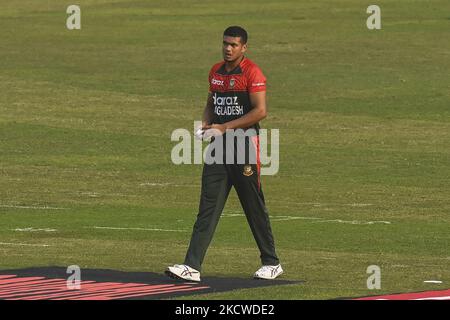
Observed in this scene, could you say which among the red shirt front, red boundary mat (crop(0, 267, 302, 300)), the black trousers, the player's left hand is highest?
the red shirt front

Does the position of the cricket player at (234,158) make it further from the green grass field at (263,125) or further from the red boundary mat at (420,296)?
the red boundary mat at (420,296)

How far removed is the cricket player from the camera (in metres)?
17.0

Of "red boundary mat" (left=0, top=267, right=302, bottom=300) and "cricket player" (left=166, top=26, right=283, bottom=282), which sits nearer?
"red boundary mat" (left=0, top=267, right=302, bottom=300)

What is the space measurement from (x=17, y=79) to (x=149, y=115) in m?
6.41

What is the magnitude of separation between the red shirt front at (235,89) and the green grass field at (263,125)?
1761 mm

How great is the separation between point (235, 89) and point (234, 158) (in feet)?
2.27

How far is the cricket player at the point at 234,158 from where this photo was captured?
17.0 metres

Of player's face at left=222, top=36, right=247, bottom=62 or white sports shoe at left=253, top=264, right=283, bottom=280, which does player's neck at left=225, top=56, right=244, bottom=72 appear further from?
white sports shoe at left=253, top=264, right=283, bottom=280

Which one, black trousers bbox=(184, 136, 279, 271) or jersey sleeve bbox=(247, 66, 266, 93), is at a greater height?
jersey sleeve bbox=(247, 66, 266, 93)

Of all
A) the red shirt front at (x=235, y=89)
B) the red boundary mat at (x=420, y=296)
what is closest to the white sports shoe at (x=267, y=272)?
the red shirt front at (x=235, y=89)

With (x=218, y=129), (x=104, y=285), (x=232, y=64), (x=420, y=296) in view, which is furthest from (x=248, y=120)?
(x=420, y=296)

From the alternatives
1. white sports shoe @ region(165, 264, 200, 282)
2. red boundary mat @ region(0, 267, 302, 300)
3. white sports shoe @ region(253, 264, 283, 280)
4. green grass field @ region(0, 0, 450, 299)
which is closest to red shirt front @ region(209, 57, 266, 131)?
white sports shoe @ region(253, 264, 283, 280)

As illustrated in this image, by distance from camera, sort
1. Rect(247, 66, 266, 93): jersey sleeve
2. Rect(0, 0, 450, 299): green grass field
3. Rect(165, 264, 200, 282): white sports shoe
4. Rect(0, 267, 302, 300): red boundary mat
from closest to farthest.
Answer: Rect(0, 267, 302, 300): red boundary mat
Rect(165, 264, 200, 282): white sports shoe
Rect(247, 66, 266, 93): jersey sleeve
Rect(0, 0, 450, 299): green grass field

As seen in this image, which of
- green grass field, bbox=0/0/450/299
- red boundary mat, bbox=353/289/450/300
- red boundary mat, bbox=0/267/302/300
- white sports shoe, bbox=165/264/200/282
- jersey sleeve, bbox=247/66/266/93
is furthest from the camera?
green grass field, bbox=0/0/450/299
